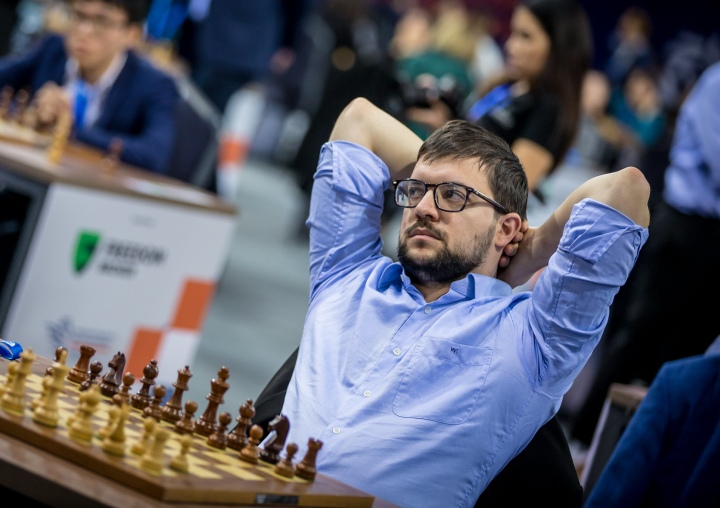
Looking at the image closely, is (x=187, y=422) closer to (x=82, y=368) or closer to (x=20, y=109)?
(x=82, y=368)

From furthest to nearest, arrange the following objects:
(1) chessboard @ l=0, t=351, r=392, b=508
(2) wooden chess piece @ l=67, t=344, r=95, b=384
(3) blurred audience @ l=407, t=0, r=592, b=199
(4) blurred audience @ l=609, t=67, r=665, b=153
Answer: (4) blurred audience @ l=609, t=67, r=665, b=153 → (3) blurred audience @ l=407, t=0, r=592, b=199 → (2) wooden chess piece @ l=67, t=344, r=95, b=384 → (1) chessboard @ l=0, t=351, r=392, b=508

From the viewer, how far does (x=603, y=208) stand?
2053 millimetres

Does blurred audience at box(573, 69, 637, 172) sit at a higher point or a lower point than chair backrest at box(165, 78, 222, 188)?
higher

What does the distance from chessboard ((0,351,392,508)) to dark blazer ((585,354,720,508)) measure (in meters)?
0.54

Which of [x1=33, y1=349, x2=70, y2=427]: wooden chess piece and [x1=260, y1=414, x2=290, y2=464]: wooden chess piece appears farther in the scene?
[x1=260, y1=414, x2=290, y2=464]: wooden chess piece

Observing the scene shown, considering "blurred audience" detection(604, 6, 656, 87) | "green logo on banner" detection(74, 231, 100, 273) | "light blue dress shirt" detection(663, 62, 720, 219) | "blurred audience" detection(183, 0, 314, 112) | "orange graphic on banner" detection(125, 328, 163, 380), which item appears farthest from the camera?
"blurred audience" detection(604, 6, 656, 87)

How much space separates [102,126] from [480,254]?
2901 millimetres

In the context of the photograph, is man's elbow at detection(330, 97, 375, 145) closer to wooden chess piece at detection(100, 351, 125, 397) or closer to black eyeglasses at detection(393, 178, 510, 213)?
black eyeglasses at detection(393, 178, 510, 213)

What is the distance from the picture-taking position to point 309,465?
176cm

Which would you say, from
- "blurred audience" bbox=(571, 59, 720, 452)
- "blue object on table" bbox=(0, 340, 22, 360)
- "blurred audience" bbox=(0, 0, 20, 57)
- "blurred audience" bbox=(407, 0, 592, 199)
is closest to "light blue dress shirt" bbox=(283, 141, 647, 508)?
"blue object on table" bbox=(0, 340, 22, 360)

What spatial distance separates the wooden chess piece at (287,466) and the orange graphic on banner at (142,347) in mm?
2359

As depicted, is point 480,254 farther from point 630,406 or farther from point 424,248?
point 630,406

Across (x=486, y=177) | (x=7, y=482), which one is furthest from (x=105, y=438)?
(x=486, y=177)

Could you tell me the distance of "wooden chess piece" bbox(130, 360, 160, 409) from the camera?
6.23 ft
